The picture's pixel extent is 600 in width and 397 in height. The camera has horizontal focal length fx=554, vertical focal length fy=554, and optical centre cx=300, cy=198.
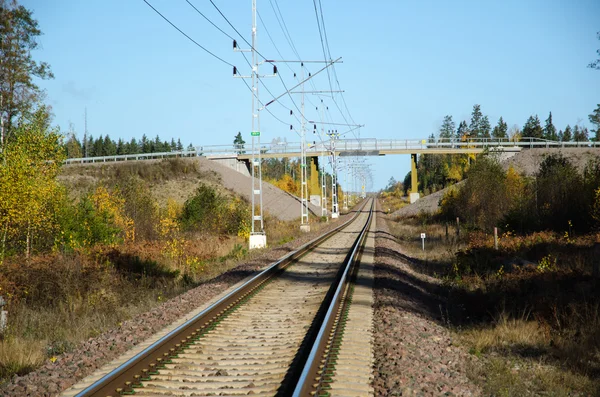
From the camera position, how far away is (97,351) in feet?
25.5

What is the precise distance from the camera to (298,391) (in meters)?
5.73

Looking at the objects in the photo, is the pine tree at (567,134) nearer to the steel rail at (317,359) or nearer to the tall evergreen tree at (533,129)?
the tall evergreen tree at (533,129)

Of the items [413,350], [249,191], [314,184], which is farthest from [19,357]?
[314,184]

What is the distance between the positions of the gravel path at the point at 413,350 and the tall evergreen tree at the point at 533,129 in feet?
474

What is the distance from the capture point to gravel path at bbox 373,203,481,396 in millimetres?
6438

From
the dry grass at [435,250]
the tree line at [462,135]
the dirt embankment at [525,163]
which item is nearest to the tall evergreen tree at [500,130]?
the tree line at [462,135]

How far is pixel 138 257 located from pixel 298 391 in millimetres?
16582

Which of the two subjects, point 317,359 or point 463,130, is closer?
point 317,359

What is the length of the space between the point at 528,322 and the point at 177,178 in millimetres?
74552

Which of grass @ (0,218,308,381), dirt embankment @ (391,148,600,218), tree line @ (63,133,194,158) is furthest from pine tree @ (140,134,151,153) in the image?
grass @ (0,218,308,381)

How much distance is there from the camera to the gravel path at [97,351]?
6238mm

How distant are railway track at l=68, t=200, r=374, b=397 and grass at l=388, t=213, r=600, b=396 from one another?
1.89 meters

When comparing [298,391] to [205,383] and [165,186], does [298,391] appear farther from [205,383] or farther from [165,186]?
[165,186]

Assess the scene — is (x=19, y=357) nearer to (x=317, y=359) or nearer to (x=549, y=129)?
(x=317, y=359)
